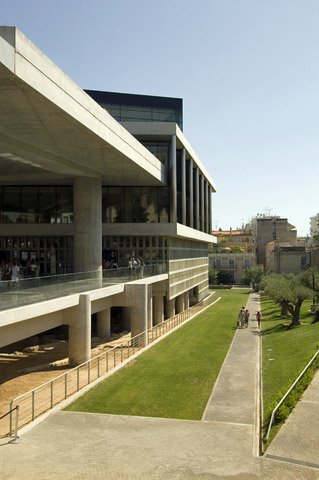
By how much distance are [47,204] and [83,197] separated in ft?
25.5

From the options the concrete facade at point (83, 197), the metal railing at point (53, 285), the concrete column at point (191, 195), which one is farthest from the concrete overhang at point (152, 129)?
the metal railing at point (53, 285)

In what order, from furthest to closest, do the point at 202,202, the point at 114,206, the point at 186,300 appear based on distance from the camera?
the point at 202,202, the point at 186,300, the point at 114,206

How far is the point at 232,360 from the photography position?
82.2 feet

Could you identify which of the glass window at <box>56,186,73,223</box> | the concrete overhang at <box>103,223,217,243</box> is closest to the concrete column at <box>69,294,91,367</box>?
the concrete overhang at <box>103,223,217,243</box>

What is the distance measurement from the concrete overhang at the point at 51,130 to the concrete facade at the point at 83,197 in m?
0.05

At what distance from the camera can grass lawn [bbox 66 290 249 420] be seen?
16.6 metres

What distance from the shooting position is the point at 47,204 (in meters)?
41.3

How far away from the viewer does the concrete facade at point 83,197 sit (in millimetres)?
18453

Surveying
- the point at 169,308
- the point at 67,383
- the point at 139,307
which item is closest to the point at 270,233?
the point at 169,308

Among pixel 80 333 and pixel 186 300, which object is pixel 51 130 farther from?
pixel 186 300

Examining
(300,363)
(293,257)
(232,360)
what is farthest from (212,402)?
(293,257)

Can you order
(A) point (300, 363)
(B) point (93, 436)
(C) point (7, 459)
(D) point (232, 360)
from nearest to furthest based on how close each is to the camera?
(C) point (7, 459), (B) point (93, 436), (A) point (300, 363), (D) point (232, 360)

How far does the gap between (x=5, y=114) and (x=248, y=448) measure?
47.6 ft

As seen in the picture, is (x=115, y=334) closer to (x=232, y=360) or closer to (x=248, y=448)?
(x=232, y=360)
